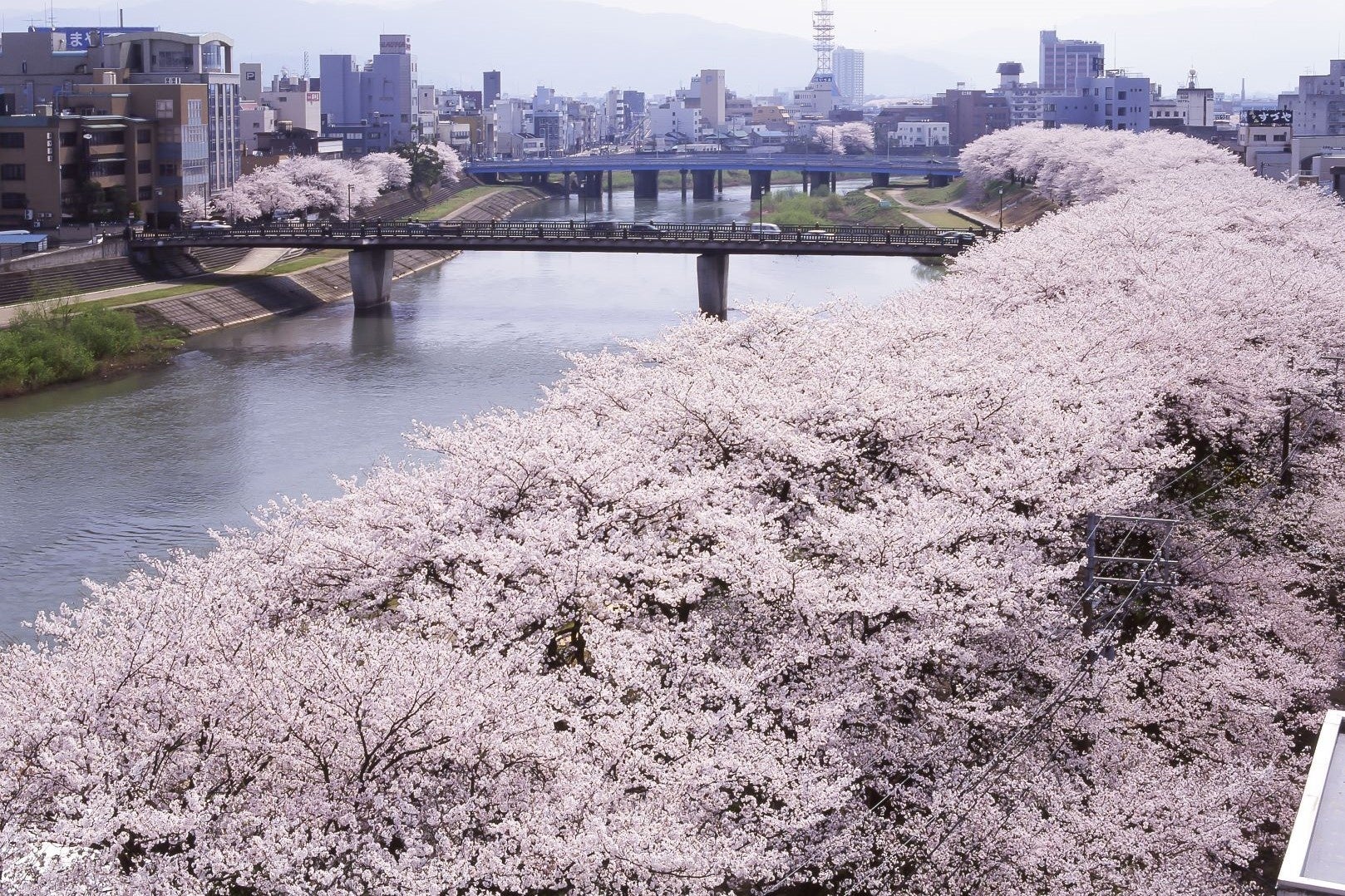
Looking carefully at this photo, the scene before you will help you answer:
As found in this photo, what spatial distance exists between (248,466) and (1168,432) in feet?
41.5

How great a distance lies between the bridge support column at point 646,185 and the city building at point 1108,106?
21.6m

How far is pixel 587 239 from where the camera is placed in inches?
1548

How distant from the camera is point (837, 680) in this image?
31.7ft

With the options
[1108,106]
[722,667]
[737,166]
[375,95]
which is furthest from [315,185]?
[722,667]

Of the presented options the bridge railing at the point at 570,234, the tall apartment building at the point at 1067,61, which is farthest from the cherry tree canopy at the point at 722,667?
the tall apartment building at the point at 1067,61

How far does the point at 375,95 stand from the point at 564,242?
5476cm

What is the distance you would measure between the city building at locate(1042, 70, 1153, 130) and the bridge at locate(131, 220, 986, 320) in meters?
45.0

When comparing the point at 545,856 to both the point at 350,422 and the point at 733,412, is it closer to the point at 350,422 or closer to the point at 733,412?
the point at 733,412

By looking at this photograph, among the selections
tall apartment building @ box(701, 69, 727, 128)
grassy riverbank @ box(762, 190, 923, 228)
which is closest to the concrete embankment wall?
grassy riverbank @ box(762, 190, 923, 228)

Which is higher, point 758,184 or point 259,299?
point 758,184

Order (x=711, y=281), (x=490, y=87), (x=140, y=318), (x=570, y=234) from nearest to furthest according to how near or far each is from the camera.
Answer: (x=140, y=318) < (x=711, y=281) < (x=570, y=234) < (x=490, y=87)

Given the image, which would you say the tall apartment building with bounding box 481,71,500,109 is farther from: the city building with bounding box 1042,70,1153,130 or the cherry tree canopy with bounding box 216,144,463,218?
the cherry tree canopy with bounding box 216,144,463,218

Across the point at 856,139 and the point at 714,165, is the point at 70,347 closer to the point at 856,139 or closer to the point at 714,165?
the point at 714,165

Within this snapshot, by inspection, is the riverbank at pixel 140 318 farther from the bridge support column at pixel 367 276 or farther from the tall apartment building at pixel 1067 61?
the tall apartment building at pixel 1067 61
